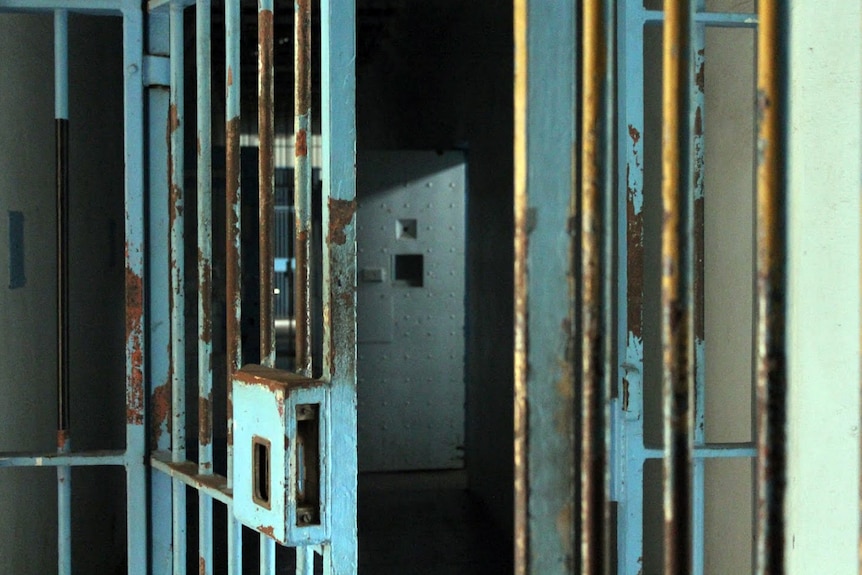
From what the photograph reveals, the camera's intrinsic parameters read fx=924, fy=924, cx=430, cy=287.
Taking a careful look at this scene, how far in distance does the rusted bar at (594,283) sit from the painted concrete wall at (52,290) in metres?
1.87

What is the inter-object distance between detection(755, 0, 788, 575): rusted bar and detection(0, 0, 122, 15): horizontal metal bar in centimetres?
165

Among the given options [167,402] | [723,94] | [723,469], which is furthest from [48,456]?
[723,94]

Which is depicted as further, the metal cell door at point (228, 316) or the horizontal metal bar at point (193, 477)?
the horizontal metal bar at point (193, 477)

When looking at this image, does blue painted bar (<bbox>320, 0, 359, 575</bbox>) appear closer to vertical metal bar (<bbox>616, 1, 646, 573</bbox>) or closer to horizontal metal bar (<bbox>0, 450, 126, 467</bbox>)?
horizontal metal bar (<bbox>0, 450, 126, 467</bbox>)

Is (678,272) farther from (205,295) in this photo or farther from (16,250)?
(16,250)

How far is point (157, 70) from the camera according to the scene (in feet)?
6.35

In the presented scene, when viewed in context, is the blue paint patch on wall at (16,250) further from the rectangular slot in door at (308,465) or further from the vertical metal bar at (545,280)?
the vertical metal bar at (545,280)

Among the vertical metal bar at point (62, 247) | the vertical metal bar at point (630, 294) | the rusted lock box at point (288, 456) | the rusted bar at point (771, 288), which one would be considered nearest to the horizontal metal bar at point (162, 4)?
the vertical metal bar at point (62, 247)

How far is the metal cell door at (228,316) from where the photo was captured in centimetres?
125

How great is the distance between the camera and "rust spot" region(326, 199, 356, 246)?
125cm

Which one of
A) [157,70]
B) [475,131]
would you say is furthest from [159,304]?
[475,131]

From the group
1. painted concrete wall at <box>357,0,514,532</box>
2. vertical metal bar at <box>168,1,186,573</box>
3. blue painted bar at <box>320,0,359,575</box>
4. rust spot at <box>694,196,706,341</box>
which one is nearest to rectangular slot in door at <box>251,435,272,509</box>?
blue painted bar at <box>320,0,359,575</box>

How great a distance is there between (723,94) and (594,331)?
225 cm

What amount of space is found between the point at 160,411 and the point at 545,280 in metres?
1.42
